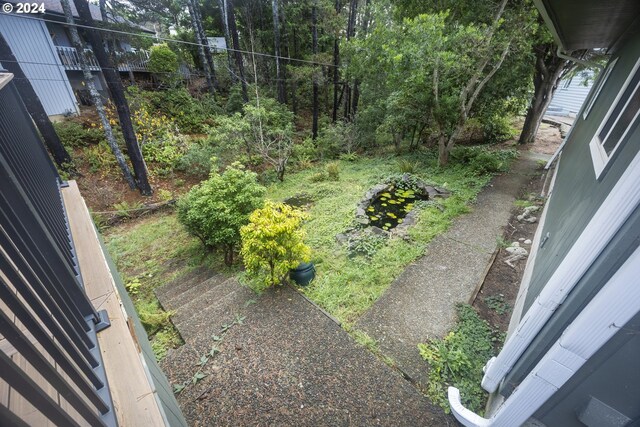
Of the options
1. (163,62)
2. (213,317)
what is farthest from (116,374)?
(163,62)

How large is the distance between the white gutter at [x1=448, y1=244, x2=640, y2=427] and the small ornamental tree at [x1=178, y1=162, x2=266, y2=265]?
384cm

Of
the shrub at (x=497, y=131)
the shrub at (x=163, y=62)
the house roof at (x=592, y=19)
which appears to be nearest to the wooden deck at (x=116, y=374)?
the house roof at (x=592, y=19)

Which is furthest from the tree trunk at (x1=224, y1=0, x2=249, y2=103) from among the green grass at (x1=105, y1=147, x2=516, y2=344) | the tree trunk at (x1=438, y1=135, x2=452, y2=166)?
the tree trunk at (x1=438, y1=135, x2=452, y2=166)

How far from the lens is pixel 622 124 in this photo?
246cm

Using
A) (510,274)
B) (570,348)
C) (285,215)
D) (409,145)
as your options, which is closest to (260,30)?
(409,145)

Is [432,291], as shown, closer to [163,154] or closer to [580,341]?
[580,341]

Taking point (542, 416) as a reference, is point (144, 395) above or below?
above

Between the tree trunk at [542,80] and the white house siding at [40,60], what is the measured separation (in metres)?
15.6

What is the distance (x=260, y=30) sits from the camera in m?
13.0

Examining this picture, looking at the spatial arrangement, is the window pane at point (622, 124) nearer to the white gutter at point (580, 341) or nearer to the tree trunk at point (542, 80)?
the white gutter at point (580, 341)

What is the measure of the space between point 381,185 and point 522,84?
5352 millimetres

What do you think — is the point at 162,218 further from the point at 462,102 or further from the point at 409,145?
the point at 409,145

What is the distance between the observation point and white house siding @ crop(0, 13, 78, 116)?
27.2 feet

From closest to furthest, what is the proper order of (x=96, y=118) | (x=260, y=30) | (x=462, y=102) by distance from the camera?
1. (x=462, y=102)
2. (x=96, y=118)
3. (x=260, y=30)
